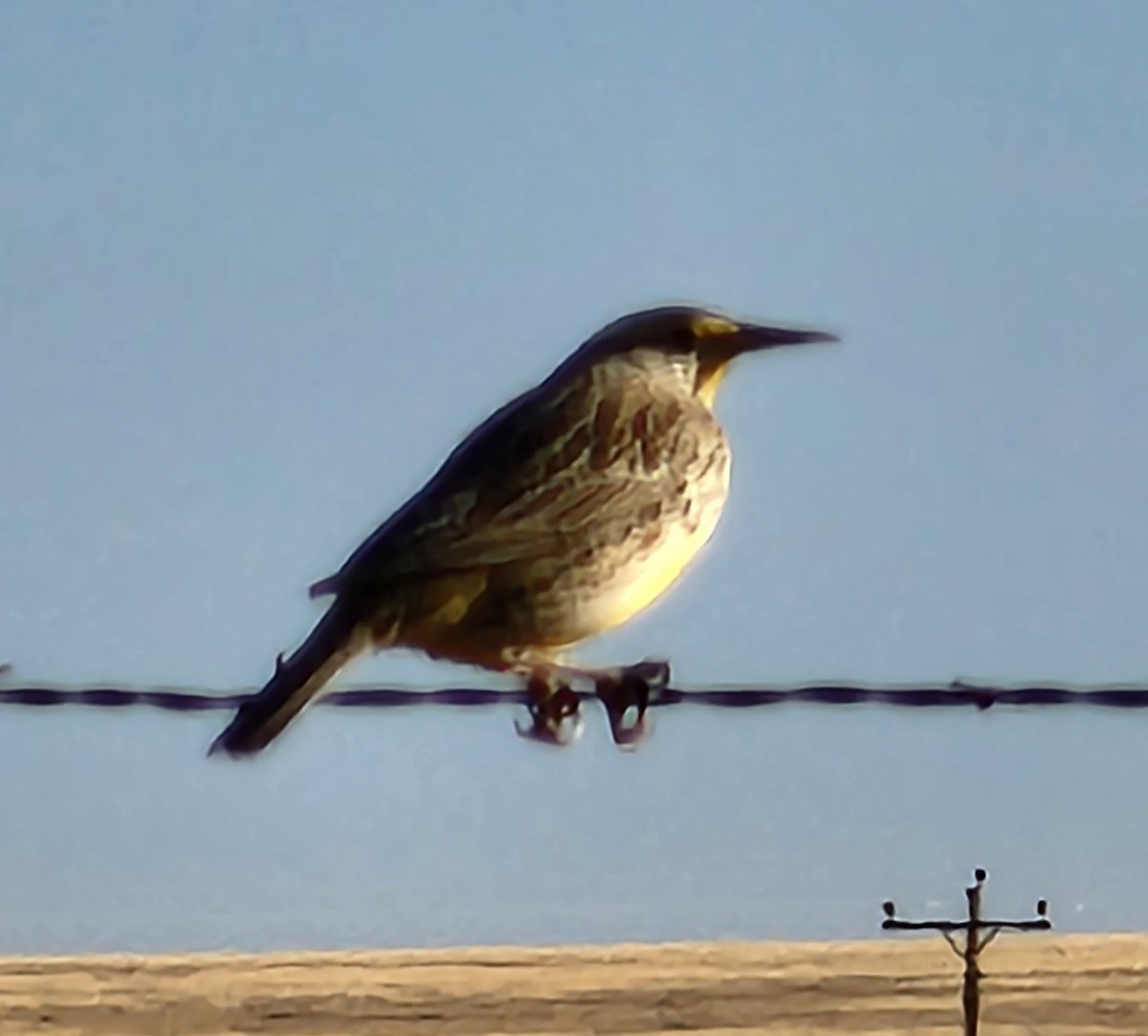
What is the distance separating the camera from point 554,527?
5.12m

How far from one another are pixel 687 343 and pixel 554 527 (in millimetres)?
559

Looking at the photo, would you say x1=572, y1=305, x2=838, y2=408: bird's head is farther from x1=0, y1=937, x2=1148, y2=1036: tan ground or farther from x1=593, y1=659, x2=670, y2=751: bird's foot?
x1=0, y1=937, x2=1148, y2=1036: tan ground

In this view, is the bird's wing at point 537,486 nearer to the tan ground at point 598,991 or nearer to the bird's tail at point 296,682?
the bird's tail at point 296,682

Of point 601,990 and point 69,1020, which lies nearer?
point 69,1020

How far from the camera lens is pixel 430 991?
18.4 m

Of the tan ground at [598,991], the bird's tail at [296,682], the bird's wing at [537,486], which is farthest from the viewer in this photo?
the tan ground at [598,991]

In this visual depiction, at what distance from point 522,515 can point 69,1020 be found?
12571 millimetres

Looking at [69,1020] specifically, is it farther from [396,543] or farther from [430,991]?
[396,543]

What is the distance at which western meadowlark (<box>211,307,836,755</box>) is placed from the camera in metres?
4.84

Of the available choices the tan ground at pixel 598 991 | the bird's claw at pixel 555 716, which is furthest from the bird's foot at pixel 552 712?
the tan ground at pixel 598 991

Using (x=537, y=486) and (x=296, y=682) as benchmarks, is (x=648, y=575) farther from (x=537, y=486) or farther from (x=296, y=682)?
(x=296, y=682)

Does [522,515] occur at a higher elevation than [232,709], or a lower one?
higher

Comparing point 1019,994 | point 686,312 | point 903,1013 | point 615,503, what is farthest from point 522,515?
point 1019,994

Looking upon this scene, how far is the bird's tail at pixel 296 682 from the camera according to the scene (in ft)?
14.9
